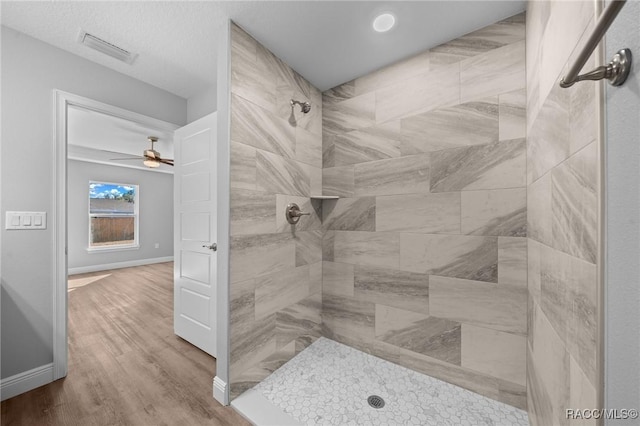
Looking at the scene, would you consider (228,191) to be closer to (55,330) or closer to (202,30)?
(202,30)

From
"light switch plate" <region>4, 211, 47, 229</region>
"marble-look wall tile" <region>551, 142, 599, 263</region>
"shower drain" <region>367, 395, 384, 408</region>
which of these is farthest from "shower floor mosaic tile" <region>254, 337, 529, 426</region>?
"light switch plate" <region>4, 211, 47, 229</region>

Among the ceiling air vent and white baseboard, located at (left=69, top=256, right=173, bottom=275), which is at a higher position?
the ceiling air vent

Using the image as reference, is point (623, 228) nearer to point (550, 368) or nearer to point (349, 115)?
point (550, 368)

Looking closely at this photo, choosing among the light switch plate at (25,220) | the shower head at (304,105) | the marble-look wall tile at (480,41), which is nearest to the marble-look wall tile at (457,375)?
the shower head at (304,105)

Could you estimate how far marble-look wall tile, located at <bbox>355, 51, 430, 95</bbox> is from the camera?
5.78ft

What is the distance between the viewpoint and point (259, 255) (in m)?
→ 1.68

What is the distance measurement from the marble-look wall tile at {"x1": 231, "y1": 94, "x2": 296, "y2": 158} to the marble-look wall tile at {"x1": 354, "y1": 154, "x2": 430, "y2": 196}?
63 cm

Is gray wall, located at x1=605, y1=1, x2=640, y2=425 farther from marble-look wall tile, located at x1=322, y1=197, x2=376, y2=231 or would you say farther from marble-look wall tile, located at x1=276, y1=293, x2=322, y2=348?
marble-look wall tile, located at x1=276, y1=293, x2=322, y2=348

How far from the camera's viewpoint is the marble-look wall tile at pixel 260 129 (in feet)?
5.06

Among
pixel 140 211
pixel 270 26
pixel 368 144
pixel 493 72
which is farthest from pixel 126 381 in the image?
pixel 140 211

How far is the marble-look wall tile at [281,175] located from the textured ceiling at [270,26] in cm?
83

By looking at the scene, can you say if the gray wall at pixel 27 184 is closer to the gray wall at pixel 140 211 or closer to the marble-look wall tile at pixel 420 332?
the marble-look wall tile at pixel 420 332

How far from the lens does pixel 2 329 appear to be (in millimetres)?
1524

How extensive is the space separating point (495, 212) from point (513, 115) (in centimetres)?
61
